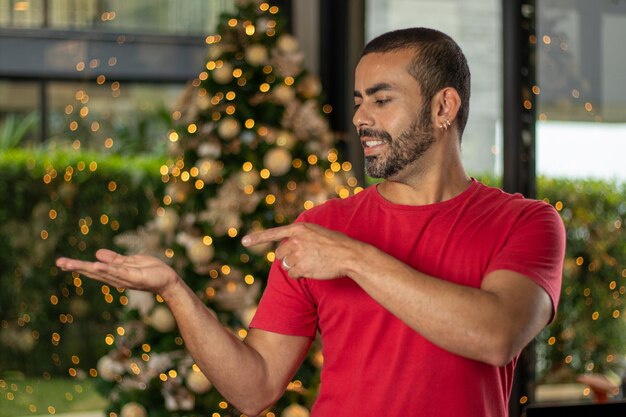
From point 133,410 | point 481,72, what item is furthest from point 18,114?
point 481,72

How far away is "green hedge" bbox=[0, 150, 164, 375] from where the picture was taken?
4.08 metres

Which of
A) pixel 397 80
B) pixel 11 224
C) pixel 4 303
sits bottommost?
pixel 4 303

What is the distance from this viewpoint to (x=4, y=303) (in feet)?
13.3

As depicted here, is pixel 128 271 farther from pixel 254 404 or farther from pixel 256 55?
pixel 256 55

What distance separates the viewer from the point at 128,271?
1.66 m

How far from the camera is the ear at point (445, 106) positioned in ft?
5.81

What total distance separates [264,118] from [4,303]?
49.9 inches

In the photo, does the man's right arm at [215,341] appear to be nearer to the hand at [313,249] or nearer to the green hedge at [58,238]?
the hand at [313,249]

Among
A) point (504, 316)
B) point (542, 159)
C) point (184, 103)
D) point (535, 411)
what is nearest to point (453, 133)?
point (504, 316)

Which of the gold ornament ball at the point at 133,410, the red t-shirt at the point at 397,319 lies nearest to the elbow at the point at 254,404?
the red t-shirt at the point at 397,319

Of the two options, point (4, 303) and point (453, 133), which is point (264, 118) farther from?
point (453, 133)

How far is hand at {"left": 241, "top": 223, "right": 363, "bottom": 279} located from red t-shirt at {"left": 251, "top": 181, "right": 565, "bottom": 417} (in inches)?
5.5

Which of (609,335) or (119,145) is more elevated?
(119,145)

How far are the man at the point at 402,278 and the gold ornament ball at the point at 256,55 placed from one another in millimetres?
1846
